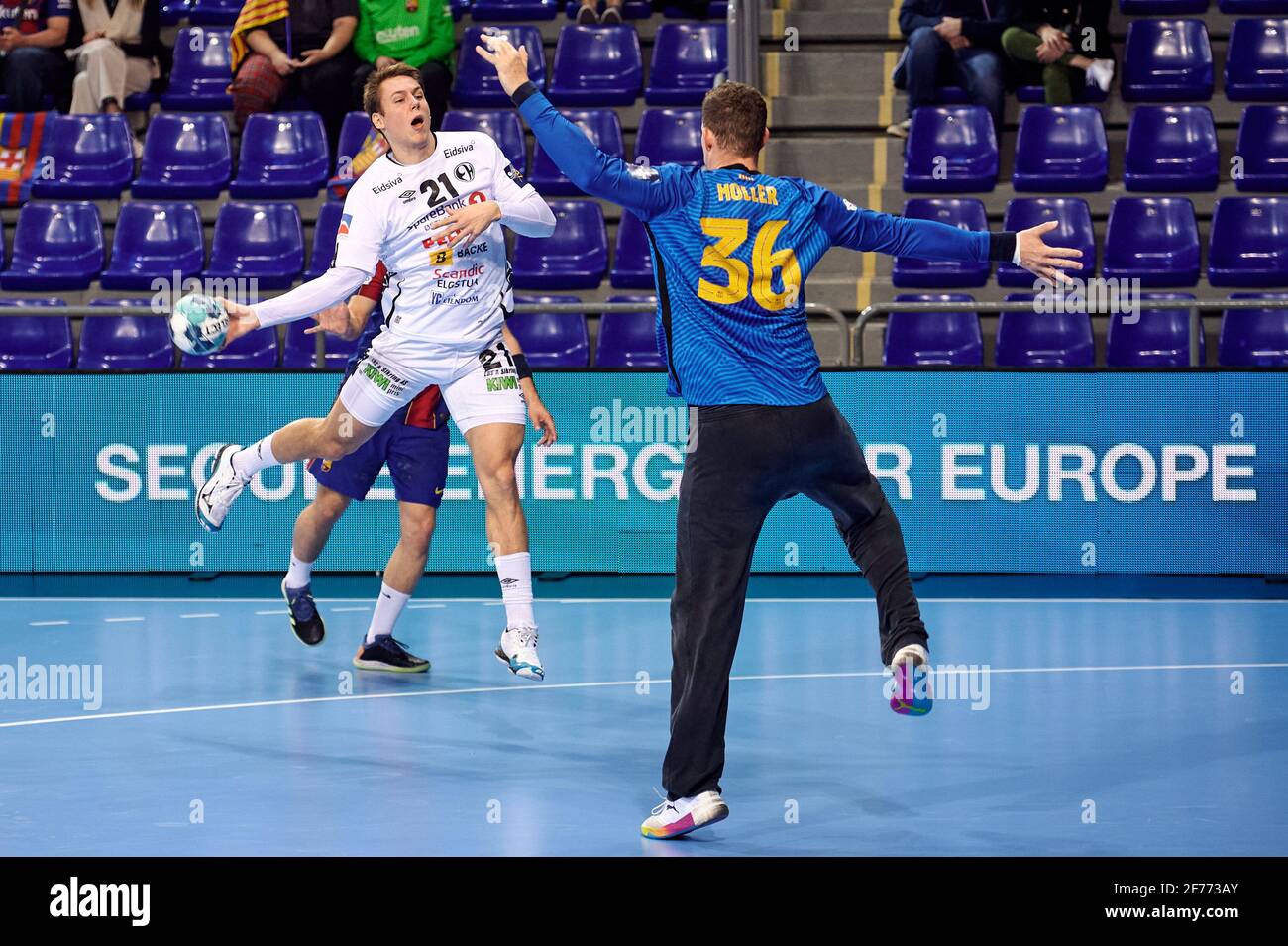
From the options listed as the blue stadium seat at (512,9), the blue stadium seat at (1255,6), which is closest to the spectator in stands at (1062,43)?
the blue stadium seat at (1255,6)

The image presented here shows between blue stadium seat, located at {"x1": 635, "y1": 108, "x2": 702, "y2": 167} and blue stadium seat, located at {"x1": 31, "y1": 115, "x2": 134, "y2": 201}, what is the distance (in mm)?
4266

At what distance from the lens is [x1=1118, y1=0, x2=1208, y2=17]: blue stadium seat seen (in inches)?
581

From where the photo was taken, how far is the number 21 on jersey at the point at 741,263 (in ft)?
19.5

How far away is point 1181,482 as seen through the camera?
1154 cm

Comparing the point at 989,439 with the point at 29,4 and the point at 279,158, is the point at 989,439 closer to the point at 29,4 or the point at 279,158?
the point at 279,158

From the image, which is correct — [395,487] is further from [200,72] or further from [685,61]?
[200,72]

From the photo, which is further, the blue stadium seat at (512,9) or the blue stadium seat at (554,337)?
the blue stadium seat at (512,9)

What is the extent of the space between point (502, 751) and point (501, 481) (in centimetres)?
133

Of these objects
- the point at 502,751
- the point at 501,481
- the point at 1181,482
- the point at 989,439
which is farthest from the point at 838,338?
the point at 502,751

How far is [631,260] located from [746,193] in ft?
25.1

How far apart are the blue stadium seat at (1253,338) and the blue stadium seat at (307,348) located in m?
5.94

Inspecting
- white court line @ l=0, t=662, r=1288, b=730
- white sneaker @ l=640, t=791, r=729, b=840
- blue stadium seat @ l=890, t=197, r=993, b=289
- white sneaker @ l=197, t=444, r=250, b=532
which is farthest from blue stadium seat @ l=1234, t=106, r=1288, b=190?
white sneaker @ l=640, t=791, r=729, b=840

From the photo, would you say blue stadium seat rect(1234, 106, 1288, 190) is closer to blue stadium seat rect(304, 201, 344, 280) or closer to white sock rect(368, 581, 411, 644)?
blue stadium seat rect(304, 201, 344, 280)

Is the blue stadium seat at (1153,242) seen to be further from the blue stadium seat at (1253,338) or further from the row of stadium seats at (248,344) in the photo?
the row of stadium seats at (248,344)
